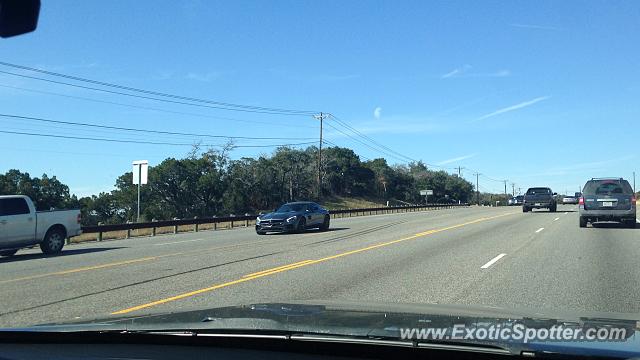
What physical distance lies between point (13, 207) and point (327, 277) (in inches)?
446

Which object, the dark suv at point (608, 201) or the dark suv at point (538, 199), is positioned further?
the dark suv at point (538, 199)

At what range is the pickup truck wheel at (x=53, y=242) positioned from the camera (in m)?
18.6

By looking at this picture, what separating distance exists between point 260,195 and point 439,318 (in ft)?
263

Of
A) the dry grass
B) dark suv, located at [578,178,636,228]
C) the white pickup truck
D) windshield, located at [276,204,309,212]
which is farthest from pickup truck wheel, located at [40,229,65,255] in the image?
the dry grass

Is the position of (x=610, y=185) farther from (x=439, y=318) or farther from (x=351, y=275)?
(x=439, y=318)

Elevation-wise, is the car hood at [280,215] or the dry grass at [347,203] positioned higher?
the dry grass at [347,203]

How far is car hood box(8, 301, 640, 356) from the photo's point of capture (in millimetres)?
3821

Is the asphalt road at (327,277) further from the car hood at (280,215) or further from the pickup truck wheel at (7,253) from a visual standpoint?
the car hood at (280,215)

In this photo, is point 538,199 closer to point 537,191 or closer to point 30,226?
point 537,191

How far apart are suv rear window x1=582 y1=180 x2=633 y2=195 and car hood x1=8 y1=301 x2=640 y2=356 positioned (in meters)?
20.1

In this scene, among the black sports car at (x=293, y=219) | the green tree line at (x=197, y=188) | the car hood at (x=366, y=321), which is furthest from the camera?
the green tree line at (x=197, y=188)

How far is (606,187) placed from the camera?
78.3ft

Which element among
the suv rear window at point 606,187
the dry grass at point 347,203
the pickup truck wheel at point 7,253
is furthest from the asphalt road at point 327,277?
the dry grass at point 347,203

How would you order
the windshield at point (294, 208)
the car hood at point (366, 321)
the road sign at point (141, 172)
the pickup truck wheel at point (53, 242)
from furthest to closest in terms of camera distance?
the road sign at point (141, 172) < the windshield at point (294, 208) < the pickup truck wheel at point (53, 242) < the car hood at point (366, 321)
